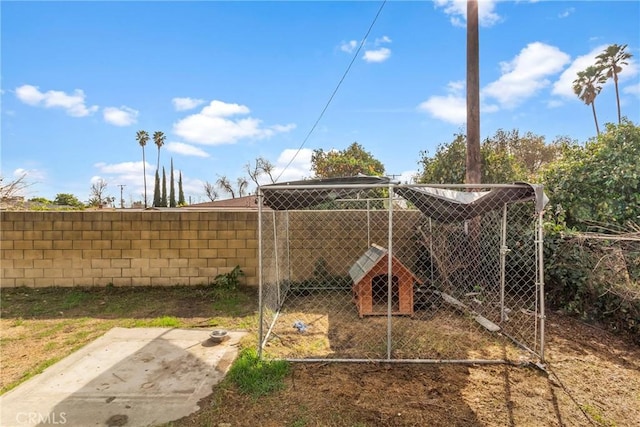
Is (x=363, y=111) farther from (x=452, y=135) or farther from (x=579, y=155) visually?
(x=579, y=155)

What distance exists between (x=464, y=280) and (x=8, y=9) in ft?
26.4

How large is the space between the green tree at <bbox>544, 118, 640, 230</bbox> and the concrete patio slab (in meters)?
5.13

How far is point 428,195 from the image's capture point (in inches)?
121

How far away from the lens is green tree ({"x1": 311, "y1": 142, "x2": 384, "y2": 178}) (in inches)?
644

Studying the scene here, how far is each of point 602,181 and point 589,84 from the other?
27131 millimetres

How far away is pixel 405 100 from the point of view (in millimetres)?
7484

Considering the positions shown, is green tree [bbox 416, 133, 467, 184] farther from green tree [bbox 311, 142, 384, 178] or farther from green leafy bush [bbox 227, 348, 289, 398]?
green tree [bbox 311, 142, 384, 178]

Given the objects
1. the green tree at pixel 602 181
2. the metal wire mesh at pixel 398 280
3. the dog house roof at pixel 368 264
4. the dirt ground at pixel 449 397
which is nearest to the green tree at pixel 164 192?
the metal wire mesh at pixel 398 280

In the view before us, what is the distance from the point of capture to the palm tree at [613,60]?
2108 cm

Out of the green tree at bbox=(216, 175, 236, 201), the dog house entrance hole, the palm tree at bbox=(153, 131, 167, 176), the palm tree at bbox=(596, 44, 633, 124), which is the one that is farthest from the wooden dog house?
the palm tree at bbox=(153, 131, 167, 176)

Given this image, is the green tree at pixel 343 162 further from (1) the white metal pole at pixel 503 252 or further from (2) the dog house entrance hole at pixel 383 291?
(1) the white metal pole at pixel 503 252

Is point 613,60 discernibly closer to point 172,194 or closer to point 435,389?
point 435,389

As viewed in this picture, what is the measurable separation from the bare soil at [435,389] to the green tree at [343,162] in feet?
42.2

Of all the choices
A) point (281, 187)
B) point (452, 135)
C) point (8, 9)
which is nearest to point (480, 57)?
point (452, 135)
